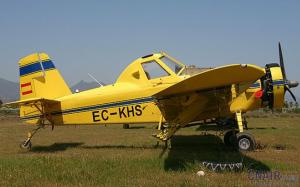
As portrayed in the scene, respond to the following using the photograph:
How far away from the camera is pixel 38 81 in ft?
42.8

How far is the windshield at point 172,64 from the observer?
1119cm

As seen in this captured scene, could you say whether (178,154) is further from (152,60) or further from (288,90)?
(288,90)

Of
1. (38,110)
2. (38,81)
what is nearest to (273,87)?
(38,110)

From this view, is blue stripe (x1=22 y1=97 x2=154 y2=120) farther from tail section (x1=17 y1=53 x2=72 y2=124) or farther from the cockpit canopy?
tail section (x1=17 y1=53 x2=72 y2=124)

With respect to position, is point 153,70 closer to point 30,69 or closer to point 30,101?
point 30,101

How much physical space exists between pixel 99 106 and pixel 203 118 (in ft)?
11.3

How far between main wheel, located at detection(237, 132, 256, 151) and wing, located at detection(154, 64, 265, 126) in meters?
0.98

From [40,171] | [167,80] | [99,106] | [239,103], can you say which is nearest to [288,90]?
[239,103]

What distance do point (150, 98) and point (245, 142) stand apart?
125 inches

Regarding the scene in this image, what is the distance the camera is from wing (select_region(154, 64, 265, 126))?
25.6 feet

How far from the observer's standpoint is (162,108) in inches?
416

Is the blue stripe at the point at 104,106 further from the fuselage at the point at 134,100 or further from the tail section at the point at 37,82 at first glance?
the tail section at the point at 37,82

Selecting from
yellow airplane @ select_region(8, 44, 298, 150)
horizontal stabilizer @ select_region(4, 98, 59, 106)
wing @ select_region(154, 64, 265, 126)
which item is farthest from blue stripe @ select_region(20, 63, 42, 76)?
wing @ select_region(154, 64, 265, 126)

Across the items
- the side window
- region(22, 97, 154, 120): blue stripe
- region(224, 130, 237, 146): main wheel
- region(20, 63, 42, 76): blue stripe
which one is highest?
region(20, 63, 42, 76): blue stripe
